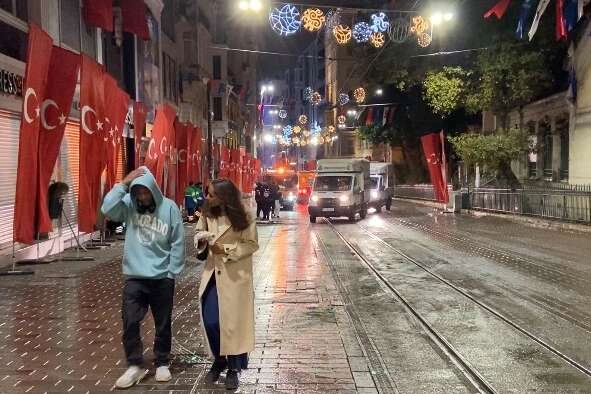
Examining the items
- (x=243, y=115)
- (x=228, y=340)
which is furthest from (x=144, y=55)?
(x=243, y=115)

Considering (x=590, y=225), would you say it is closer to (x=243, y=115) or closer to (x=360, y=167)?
(x=360, y=167)

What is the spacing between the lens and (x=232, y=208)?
5.24 meters

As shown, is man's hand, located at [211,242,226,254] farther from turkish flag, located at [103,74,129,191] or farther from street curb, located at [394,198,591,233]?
street curb, located at [394,198,591,233]

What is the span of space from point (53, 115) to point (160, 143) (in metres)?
7.92

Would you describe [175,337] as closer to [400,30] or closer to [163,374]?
[163,374]

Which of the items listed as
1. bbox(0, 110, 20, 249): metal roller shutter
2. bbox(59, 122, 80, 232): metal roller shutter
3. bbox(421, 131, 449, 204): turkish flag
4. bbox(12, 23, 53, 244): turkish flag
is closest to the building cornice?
bbox(59, 122, 80, 232): metal roller shutter

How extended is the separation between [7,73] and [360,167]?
18948 mm

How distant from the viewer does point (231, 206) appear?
5246 millimetres

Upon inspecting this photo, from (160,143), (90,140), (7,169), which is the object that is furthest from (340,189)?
(7,169)

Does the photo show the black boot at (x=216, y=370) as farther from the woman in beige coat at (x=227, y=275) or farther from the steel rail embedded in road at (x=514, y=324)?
the steel rail embedded in road at (x=514, y=324)

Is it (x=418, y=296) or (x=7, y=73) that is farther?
(x=7, y=73)

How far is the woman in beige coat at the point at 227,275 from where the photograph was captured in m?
5.20

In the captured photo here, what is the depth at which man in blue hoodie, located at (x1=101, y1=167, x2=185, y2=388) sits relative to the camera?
5.31 metres

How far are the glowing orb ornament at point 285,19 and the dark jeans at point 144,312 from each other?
12.6 metres
